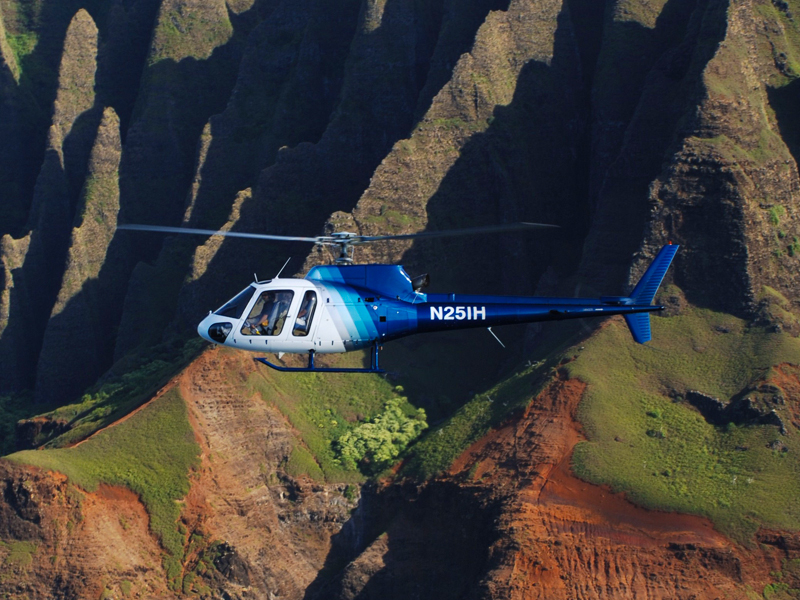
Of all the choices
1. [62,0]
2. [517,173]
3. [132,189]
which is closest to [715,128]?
[517,173]

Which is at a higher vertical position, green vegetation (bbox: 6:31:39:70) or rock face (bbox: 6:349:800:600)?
green vegetation (bbox: 6:31:39:70)

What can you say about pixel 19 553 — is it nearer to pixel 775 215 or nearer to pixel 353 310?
pixel 353 310

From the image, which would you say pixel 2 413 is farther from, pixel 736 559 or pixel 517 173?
pixel 736 559

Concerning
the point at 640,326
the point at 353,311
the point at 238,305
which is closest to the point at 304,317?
the point at 353,311

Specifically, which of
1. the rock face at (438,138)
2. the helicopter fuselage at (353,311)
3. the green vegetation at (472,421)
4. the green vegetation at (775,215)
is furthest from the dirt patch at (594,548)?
the helicopter fuselage at (353,311)

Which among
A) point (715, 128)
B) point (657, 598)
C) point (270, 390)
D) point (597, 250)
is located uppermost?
point (715, 128)

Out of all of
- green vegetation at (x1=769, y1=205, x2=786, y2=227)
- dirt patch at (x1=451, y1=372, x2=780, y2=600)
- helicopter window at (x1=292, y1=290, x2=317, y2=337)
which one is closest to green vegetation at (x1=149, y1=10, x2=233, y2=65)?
green vegetation at (x1=769, y1=205, x2=786, y2=227)

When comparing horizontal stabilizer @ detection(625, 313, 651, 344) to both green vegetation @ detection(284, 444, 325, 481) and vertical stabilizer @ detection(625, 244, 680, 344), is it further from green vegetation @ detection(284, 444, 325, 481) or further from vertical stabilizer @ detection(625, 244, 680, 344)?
green vegetation @ detection(284, 444, 325, 481)
